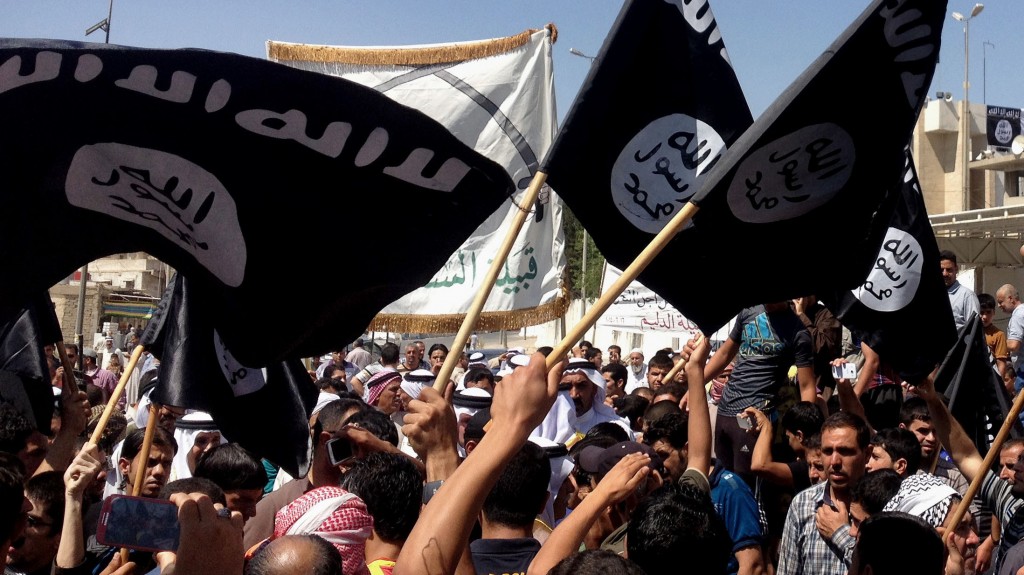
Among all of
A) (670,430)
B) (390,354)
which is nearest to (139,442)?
(670,430)

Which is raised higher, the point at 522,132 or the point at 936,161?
the point at 936,161

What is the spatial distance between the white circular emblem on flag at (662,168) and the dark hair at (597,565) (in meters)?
2.05

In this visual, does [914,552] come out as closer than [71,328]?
Yes

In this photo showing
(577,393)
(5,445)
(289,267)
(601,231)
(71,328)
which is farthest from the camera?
(71,328)

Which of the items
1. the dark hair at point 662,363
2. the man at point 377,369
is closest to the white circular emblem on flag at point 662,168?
the dark hair at point 662,363

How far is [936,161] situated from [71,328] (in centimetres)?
3725

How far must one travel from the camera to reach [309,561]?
2.78m

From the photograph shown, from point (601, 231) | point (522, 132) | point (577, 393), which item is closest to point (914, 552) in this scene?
point (601, 231)

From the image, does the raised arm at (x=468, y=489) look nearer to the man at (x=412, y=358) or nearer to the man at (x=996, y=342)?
the man at (x=996, y=342)

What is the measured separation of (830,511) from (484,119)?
16.3ft

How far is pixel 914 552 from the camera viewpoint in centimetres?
346

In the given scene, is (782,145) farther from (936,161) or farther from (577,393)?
(936,161)

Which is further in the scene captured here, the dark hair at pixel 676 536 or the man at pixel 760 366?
the man at pixel 760 366

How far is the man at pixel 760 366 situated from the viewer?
6703mm
